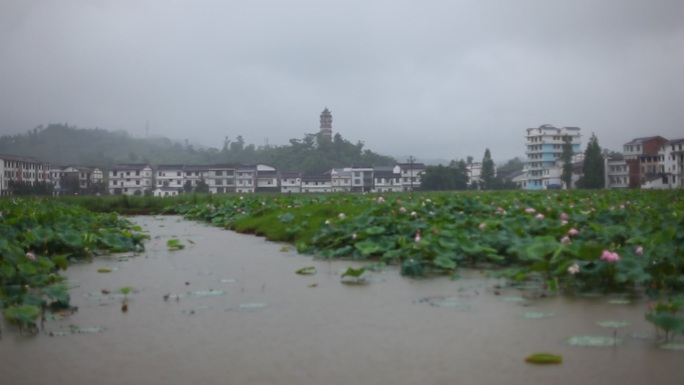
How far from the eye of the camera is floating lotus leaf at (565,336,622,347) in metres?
2.11

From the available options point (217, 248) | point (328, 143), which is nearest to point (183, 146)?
point (328, 143)

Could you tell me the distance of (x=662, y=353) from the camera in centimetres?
199

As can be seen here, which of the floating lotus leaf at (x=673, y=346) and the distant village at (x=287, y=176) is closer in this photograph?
the floating lotus leaf at (x=673, y=346)

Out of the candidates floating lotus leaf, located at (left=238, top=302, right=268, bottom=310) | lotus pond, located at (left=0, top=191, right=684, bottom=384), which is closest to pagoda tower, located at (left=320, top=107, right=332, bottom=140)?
lotus pond, located at (left=0, top=191, right=684, bottom=384)

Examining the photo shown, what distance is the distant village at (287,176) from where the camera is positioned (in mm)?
27747

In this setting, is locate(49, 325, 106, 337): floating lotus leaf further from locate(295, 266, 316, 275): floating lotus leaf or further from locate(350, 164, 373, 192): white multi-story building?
locate(350, 164, 373, 192): white multi-story building

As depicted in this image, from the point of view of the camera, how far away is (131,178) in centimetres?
3588

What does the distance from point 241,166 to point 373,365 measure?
127 feet

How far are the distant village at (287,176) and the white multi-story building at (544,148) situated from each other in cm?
11

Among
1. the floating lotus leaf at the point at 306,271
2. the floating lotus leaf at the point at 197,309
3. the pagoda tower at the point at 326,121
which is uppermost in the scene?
the pagoda tower at the point at 326,121

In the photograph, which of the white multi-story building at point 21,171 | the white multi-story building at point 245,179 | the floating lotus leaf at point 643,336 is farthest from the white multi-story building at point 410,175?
the floating lotus leaf at point 643,336

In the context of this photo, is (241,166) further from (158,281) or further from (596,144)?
(158,281)

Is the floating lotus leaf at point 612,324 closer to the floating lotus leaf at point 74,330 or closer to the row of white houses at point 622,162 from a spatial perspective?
the floating lotus leaf at point 74,330

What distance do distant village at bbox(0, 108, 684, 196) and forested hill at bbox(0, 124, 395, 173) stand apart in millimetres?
2935
